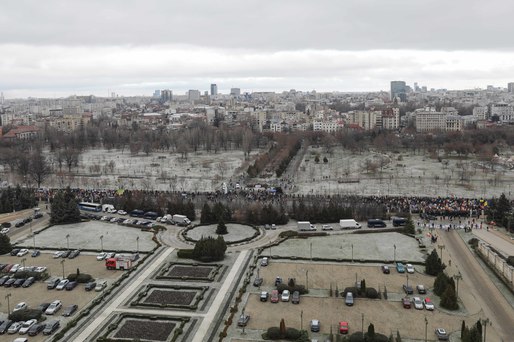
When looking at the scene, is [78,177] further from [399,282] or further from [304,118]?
[304,118]

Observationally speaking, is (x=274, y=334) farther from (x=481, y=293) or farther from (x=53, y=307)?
(x=481, y=293)

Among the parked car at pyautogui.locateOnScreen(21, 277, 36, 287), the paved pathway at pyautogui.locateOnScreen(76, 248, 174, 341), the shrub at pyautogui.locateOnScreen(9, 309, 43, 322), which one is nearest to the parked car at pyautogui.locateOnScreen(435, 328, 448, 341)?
the paved pathway at pyautogui.locateOnScreen(76, 248, 174, 341)

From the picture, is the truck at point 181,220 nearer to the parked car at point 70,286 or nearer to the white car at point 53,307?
the parked car at point 70,286

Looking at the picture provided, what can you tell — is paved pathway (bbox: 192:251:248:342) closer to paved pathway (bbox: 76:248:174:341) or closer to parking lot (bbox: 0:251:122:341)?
paved pathway (bbox: 76:248:174:341)

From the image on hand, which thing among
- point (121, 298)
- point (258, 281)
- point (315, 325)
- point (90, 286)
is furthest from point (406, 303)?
point (90, 286)

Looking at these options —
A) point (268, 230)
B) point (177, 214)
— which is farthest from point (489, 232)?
point (177, 214)

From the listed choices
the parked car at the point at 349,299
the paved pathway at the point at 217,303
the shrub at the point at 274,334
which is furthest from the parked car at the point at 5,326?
the parked car at the point at 349,299
